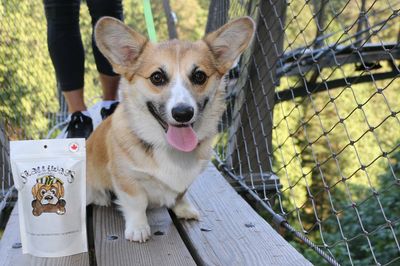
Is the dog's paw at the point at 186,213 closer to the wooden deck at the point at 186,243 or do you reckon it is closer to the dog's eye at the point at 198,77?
the wooden deck at the point at 186,243

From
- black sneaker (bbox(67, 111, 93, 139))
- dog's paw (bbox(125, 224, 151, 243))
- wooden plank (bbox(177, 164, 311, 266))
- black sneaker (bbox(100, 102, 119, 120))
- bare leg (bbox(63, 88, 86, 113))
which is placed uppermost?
bare leg (bbox(63, 88, 86, 113))

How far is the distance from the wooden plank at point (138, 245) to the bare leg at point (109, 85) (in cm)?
75

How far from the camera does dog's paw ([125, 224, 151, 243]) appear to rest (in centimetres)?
132

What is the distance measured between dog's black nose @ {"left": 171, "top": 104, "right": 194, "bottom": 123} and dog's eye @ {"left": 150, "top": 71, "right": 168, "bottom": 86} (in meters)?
0.14

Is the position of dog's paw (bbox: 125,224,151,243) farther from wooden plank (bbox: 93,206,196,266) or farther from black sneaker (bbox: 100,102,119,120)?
black sneaker (bbox: 100,102,119,120)

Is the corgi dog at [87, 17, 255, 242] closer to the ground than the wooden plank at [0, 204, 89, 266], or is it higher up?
higher up

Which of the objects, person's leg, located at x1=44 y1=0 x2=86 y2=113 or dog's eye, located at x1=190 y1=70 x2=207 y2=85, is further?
person's leg, located at x1=44 y1=0 x2=86 y2=113

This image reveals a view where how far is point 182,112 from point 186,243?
37 cm

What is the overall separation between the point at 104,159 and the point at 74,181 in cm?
34

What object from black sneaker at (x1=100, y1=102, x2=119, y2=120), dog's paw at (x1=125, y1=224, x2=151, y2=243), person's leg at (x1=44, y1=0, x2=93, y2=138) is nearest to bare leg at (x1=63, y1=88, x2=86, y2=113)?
person's leg at (x1=44, y1=0, x2=93, y2=138)

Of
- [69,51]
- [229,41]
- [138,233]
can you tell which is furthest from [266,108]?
[138,233]

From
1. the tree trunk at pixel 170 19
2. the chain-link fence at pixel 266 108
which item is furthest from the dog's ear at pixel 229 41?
the tree trunk at pixel 170 19

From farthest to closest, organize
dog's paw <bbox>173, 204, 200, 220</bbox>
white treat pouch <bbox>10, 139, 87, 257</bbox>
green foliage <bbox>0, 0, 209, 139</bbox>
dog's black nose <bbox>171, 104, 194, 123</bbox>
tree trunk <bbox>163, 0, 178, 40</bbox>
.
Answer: tree trunk <bbox>163, 0, 178, 40</bbox> → green foliage <bbox>0, 0, 209, 139</bbox> → dog's paw <bbox>173, 204, 200, 220</bbox> → dog's black nose <bbox>171, 104, 194, 123</bbox> → white treat pouch <bbox>10, 139, 87, 257</bbox>

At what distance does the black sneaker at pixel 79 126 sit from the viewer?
1.93 metres
